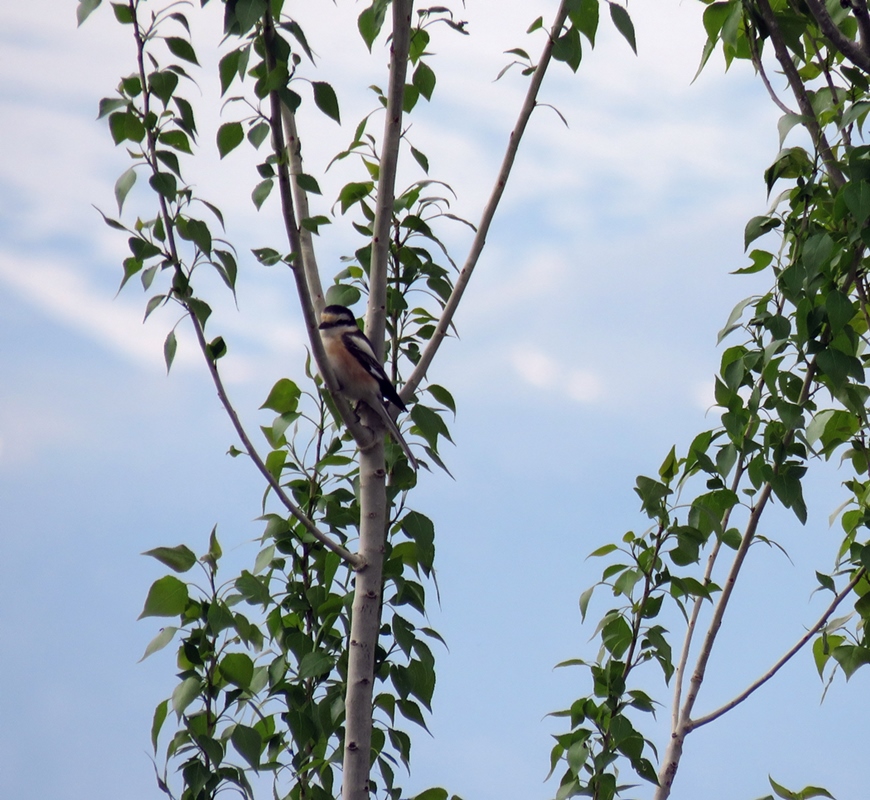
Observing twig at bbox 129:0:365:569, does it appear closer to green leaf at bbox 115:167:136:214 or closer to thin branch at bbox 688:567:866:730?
green leaf at bbox 115:167:136:214

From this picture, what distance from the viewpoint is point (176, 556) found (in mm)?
2508

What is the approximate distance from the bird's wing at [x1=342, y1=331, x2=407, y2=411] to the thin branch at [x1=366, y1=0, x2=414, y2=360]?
51mm

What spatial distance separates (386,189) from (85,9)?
870 mm

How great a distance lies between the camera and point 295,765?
9.15 feet

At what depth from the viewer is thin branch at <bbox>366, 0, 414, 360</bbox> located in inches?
104

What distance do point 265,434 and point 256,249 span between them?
631 mm

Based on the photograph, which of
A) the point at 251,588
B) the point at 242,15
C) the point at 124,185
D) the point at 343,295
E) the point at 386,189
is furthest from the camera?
the point at 343,295

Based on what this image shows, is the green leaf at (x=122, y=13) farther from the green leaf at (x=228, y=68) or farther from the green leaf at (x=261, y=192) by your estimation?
the green leaf at (x=261, y=192)

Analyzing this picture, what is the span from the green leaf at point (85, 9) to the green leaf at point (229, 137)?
38 cm

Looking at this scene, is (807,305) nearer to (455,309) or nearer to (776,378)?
(776,378)

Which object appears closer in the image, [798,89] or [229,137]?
[229,137]

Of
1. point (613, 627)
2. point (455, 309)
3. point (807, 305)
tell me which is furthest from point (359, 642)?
point (807, 305)

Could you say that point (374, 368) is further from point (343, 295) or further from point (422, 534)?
point (422, 534)

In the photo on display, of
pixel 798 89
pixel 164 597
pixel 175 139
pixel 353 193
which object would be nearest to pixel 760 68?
pixel 798 89
